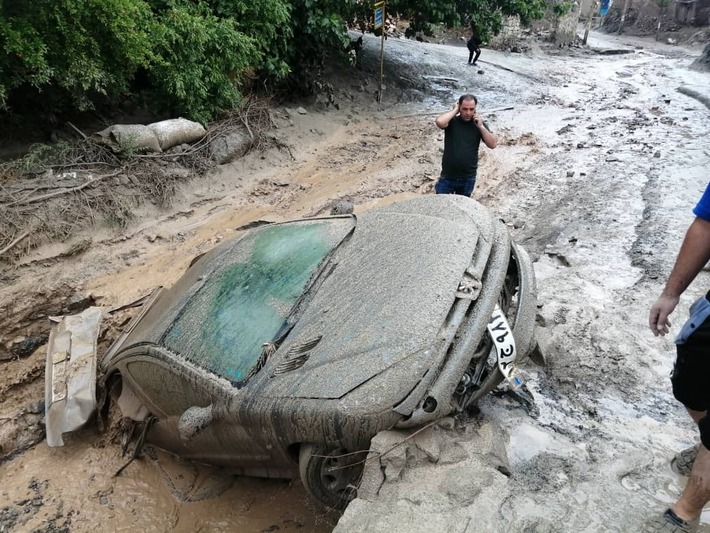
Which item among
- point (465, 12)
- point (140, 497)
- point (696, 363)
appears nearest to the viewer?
point (696, 363)

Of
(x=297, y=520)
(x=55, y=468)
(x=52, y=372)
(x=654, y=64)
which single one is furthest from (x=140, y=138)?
(x=654, y=64)

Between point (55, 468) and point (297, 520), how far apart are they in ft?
7.15

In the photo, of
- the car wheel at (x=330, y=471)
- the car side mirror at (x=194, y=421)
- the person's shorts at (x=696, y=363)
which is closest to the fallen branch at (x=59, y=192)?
the car side mirror at (x=194, y=421)

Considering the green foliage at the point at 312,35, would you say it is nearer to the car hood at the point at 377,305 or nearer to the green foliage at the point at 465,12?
the green foliage at the point at 465,12

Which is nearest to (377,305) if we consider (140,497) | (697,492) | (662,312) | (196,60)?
(662,312)

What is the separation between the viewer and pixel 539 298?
4285 mm

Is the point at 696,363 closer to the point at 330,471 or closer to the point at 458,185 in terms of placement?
the point at 330,471

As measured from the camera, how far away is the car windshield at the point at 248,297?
9.02 ft

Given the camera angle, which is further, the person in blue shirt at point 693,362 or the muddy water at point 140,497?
the muddy water at point 140,497

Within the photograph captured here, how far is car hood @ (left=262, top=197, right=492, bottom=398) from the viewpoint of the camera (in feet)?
7.64

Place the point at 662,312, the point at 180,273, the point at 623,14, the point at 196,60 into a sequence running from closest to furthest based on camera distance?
the point at 662,312 → the point at 180,273 → the point at 196,60 → the point at 623,14

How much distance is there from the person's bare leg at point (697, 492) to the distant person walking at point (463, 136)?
3656mm

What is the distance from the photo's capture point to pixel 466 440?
240 cm

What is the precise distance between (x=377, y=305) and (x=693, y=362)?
1.38 metres
